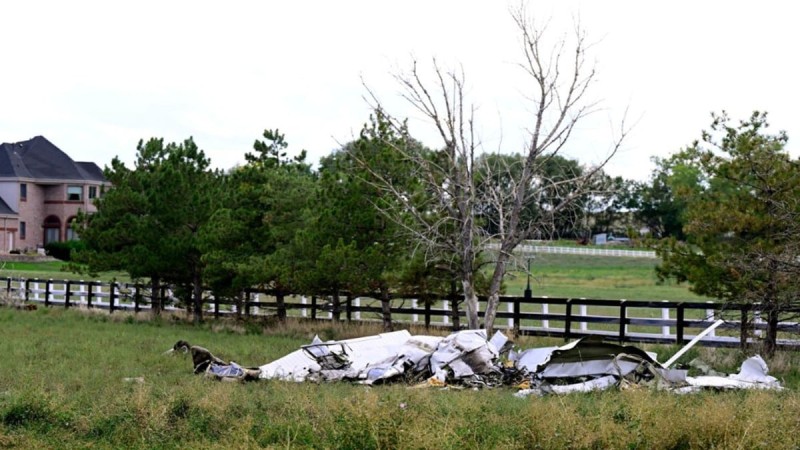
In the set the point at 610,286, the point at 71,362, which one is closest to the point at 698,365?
the point at 71,362

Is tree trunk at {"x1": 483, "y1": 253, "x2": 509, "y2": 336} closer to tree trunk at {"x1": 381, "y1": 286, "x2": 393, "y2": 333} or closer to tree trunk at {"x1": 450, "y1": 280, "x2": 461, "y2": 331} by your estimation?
tree trunk at {"x1": 450, "y1": 280, "x2": 461, "y2": 331}

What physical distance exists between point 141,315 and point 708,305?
19026 millimetres

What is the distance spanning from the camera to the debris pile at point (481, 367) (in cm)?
1520

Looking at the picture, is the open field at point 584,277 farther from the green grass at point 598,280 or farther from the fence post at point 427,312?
the fence post at point 427,312

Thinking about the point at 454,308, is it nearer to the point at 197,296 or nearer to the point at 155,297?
the point at 197,296

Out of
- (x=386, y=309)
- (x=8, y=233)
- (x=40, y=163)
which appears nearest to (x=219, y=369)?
(x=386, y=309)

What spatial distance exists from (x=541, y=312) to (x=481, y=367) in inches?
652

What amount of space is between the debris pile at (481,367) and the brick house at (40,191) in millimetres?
59520

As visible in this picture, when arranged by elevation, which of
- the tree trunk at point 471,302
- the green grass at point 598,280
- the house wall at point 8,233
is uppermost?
the house wall at point 8,233

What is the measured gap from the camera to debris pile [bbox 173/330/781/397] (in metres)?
15.2

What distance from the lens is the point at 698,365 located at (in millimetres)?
18047

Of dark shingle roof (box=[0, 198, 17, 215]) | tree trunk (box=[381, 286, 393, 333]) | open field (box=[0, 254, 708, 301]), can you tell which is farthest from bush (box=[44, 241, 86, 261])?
tree trunk (box=[381, 286, 393, 333])

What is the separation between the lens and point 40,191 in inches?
2968

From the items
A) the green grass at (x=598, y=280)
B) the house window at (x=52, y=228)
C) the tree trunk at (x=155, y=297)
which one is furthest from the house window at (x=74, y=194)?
the tree trunk at (x=155, y=297)
